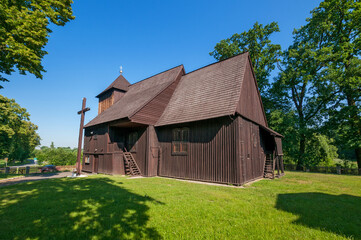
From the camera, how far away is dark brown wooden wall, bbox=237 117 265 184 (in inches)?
428

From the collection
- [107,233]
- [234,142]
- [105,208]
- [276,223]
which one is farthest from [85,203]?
[234,142]

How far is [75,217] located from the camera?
4.93 m

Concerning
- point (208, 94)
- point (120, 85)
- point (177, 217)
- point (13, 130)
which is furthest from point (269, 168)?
point (13, 130)

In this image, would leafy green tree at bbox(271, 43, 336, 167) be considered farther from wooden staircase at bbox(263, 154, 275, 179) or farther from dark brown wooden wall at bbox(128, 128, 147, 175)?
dark brown wooden wall at bbox(128, 128, 147, 175)

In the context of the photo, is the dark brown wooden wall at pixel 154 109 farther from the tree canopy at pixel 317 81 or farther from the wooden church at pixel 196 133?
the tree canopy at pixel 317 81

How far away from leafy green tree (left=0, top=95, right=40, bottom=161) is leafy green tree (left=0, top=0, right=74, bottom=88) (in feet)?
80.0

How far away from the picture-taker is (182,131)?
13.5 meters

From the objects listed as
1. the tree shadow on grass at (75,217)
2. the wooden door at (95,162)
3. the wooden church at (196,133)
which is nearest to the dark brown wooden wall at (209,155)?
the wooden church at (196,133)

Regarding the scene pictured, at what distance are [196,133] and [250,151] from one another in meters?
3.87

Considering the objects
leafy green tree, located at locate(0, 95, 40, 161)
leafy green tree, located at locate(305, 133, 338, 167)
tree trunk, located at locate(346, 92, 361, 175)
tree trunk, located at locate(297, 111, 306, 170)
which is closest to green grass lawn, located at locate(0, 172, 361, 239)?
tree trunk, located at locate(346, 92, 361, 175)

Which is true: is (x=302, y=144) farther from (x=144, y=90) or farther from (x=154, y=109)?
(x=144, y=90)

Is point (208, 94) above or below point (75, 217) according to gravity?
above

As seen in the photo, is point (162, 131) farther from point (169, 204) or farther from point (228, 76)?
point (169, 204)

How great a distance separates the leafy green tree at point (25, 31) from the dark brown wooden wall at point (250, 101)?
13.1 metres
